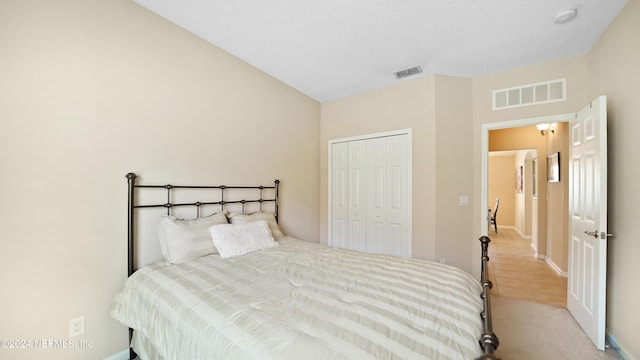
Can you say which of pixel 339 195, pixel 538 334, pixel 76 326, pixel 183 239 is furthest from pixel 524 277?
pixel 76 326

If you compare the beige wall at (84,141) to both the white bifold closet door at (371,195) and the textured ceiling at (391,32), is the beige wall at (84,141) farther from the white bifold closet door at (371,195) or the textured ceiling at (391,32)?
the white bifold closet door at (371,195)

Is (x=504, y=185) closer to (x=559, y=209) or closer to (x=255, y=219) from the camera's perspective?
(x=559, y=209)

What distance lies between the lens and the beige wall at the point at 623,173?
181 cm

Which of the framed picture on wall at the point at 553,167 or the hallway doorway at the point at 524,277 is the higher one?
the framed picture on wall at the point at 553,167

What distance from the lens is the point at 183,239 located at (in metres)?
2.01

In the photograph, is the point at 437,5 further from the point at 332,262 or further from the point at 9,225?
the point at 9,225

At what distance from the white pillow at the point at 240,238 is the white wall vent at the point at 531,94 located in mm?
3257

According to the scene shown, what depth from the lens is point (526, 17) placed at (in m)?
2.08

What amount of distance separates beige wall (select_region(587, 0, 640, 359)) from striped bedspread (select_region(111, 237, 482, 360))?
4.42 feet

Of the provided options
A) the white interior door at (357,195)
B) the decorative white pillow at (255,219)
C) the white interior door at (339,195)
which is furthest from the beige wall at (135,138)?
the white interior door at (339,195)

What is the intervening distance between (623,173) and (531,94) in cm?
136

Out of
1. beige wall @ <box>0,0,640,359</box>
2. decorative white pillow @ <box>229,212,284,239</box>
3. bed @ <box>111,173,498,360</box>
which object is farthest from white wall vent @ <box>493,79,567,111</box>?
decorative white pillow @ <box>229,212,284,239</box>

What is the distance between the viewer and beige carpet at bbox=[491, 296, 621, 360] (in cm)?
200

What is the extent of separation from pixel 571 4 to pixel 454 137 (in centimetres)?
153
